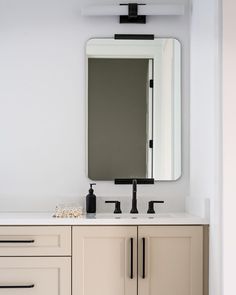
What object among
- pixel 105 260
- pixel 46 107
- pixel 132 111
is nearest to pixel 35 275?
pixel 105 260

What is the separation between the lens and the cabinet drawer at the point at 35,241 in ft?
8.80

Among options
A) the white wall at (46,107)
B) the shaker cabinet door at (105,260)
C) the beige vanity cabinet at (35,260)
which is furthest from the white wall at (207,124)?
the beige vanity cabinet at (35,260)

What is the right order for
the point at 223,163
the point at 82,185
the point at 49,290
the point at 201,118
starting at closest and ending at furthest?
the point at 223,163, the point at 49,290, the point at 201,118, the point at 82,185

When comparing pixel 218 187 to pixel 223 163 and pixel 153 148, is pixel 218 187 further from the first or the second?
pixel 153 148

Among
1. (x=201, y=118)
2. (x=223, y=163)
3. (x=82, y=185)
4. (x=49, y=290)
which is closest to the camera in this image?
(x=223, y=163)

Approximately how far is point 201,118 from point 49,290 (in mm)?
1324

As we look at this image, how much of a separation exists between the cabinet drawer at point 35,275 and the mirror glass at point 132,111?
0.75 m

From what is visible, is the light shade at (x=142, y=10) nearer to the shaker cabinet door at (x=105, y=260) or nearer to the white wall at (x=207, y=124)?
the white wall at (x=207, y=124)

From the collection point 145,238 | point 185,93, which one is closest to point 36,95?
point 185,93

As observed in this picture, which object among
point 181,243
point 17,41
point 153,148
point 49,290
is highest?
point 17,41

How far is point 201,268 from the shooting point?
8.96ft

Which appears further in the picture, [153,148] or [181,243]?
[153,148]

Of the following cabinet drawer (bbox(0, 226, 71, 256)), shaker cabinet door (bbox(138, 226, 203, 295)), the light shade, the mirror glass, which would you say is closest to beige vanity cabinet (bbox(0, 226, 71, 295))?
cabinet drawer (bbox(0, 226, 71, 256))

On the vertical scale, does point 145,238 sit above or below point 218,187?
below
